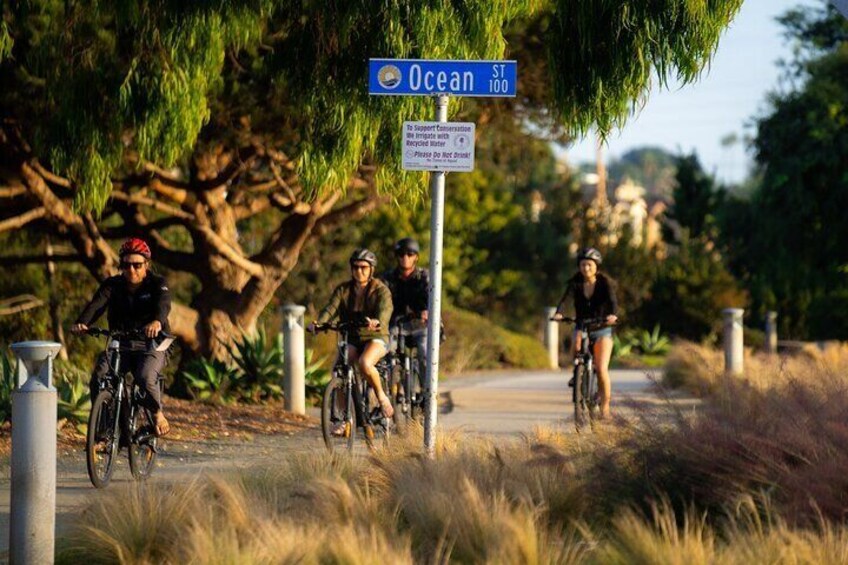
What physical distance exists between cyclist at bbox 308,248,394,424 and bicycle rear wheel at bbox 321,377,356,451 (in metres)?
0.23

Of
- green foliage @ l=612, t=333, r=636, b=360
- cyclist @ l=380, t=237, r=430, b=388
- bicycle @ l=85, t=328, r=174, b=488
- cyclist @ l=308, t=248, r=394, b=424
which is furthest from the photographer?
green foliage @ l=612, t=333, r=636, b=360

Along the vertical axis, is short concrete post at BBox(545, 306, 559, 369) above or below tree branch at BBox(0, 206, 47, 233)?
below

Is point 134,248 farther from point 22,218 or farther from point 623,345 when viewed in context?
point 623,345

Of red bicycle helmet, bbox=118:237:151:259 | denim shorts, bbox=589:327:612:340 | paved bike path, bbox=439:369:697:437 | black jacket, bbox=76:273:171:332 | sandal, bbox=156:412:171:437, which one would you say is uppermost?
red bicycle helmet, bbox=118:237:151:259

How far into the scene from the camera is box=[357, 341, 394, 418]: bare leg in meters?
12.7

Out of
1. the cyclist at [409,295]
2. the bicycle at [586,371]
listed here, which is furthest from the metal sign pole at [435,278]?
the bicycle at [586,371]

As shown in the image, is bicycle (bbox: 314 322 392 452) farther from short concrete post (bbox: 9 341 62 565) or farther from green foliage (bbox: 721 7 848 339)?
green foliage (bbox: 721 7 848 339)

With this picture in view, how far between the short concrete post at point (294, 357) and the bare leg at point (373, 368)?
9.84 ft

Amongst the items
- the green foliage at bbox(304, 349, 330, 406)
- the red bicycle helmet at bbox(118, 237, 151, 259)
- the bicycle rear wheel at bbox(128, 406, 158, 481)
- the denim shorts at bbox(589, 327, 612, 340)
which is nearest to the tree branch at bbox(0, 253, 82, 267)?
the green foliage at bbox(304, 349, 330, 406)

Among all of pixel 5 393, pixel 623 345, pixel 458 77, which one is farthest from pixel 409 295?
pixel 623 345

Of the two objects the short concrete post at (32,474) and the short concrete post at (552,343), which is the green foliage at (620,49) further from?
the short concrete post at (552,343)

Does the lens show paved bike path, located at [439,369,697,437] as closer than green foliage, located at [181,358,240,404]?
Yes

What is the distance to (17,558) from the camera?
7.36m

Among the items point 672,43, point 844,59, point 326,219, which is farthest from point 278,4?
point 844,59
